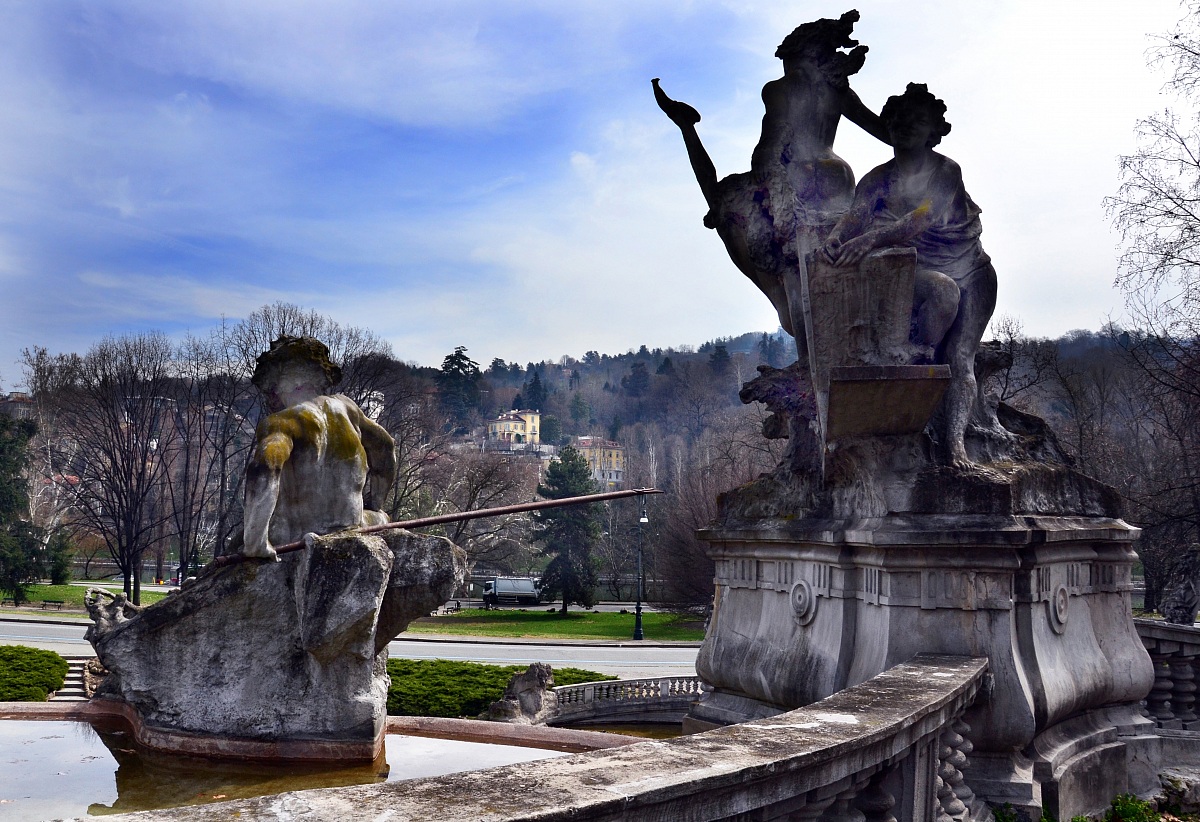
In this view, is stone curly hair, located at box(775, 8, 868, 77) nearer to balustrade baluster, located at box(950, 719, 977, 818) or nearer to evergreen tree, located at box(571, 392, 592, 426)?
balustrade baluster, located at box(950, 719, 977, 818)

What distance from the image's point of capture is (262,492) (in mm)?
6438

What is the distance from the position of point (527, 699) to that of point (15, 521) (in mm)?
35028

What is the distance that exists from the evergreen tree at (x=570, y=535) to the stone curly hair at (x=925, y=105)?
1453 inches

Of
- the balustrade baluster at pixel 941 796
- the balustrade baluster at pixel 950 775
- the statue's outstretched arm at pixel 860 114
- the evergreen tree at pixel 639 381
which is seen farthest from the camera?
the evergreen tree at pixel 639 381

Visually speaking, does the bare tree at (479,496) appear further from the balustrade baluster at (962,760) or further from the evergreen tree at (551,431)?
the evergreen tree at (551,431)

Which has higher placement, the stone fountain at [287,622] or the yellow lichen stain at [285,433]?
the yellow lichen stain at [285,433]

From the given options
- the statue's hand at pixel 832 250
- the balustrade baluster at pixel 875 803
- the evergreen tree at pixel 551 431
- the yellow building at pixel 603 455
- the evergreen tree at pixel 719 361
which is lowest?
the balustrade baluster at pixel 875 803

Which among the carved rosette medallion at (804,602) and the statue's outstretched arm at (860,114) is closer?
the carved rosette medallion at (804,602)

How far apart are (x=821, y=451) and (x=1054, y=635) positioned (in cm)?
187

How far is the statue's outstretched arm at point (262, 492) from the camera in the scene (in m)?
6.42

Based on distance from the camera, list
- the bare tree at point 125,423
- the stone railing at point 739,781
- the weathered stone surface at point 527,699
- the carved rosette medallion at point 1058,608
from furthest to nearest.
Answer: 1. the bare tree at point 125,423
2. the weathered stone surface at point 527,699
3. the carved rosette medallion at point 1058,608
4. the stone railing at point 739,781

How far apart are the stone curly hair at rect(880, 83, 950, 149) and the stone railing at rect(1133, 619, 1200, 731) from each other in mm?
4419

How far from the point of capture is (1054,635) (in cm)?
603

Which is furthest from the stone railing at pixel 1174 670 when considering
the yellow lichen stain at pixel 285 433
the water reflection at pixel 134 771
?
the yellow lichen stain at pixel 285 433
